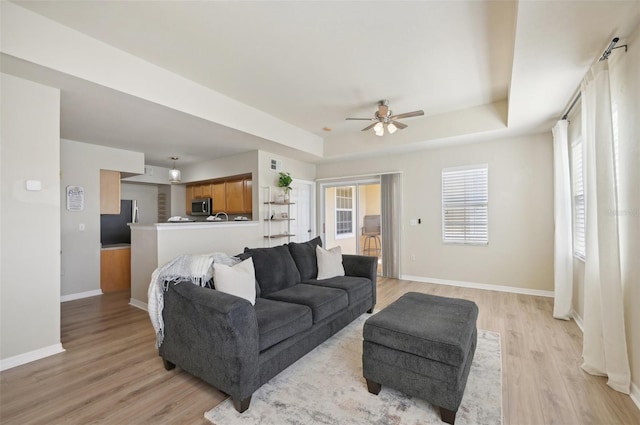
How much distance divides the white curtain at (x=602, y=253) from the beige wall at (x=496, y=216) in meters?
2.28

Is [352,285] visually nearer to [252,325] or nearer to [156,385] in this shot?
[252,325]

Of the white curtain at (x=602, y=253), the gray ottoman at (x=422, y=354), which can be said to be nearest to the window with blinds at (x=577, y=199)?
the white curtain at (x=602, y=253)

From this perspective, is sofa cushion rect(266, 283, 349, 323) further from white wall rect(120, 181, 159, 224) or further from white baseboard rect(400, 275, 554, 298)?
white wall rect(120, 181, 159, 224)

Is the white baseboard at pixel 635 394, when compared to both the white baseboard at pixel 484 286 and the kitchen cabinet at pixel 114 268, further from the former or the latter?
the kitchen cabinet at pixel 114 268

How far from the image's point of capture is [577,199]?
11.7 feet

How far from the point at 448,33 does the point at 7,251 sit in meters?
4.41

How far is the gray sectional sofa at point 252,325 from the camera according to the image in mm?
1930

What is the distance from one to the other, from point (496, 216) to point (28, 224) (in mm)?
6089

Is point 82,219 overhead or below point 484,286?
overhead

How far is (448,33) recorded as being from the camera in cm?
264

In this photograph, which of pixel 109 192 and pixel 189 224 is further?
pixel 109 192

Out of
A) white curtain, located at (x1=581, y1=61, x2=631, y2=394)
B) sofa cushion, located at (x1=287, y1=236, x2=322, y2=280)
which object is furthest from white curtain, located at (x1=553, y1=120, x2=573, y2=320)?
sofa cushion, located at (x1=287, y1=236, x2=322, y2=280)

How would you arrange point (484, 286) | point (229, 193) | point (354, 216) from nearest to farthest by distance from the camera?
1. point (484, 286)
2. point (229, 193)
3. point (354, 216)

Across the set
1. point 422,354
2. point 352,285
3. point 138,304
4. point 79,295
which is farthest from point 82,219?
point 422,354
